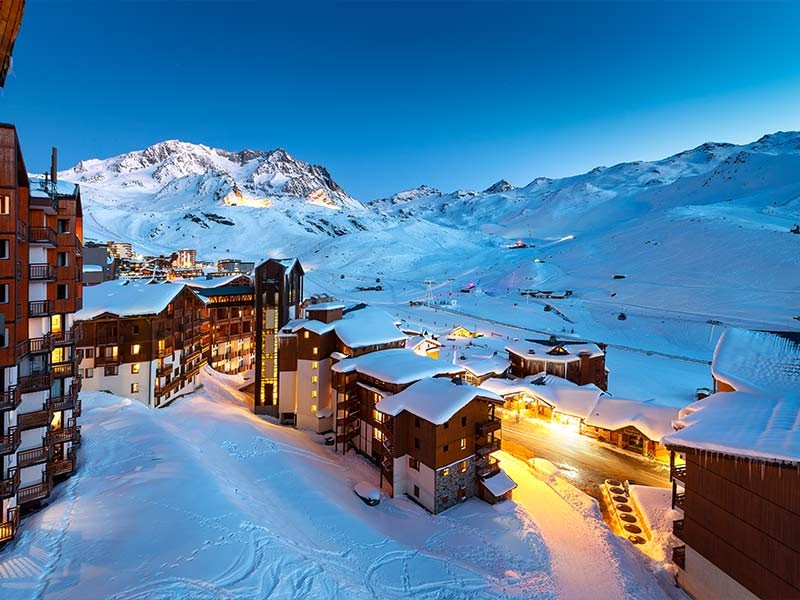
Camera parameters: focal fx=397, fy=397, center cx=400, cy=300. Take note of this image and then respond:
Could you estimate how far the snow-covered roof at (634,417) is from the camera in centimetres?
2589

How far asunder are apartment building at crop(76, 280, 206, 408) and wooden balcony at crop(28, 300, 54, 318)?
501 inches

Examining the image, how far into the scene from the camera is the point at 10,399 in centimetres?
1299

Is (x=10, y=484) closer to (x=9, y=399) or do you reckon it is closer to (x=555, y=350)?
(x=9, y=399)

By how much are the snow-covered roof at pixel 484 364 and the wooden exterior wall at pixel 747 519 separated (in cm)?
2240

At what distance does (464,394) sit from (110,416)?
20.2 metres

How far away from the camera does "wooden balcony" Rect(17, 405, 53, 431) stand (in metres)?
14.8

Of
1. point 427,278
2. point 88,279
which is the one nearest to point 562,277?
point 427,278

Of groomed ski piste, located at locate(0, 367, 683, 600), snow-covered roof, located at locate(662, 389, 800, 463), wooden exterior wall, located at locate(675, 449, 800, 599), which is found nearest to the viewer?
snow-covered roof, located at locate(662, 389, 800, 463)

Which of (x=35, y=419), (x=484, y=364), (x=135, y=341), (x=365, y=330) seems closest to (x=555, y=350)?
(x=484, y=364)

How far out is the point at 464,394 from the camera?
2058cm

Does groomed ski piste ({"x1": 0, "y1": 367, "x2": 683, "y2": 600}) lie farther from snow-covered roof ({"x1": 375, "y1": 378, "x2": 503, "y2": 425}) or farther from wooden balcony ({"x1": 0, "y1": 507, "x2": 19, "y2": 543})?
snow-covered roof ({"x1": 375, "y1": 378, "x2": 503, "y2": 425})

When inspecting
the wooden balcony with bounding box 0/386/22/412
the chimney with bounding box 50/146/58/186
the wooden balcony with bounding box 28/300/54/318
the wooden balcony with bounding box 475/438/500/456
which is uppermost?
the chimney with bounding box 50/146/58/186

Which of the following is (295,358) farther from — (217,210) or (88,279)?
(217,210)

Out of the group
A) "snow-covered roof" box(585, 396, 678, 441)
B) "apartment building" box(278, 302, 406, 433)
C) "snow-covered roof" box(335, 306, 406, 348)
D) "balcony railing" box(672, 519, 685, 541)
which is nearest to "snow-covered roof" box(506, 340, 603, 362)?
"snow-covered roof" box(585, 396, 678, 441)
